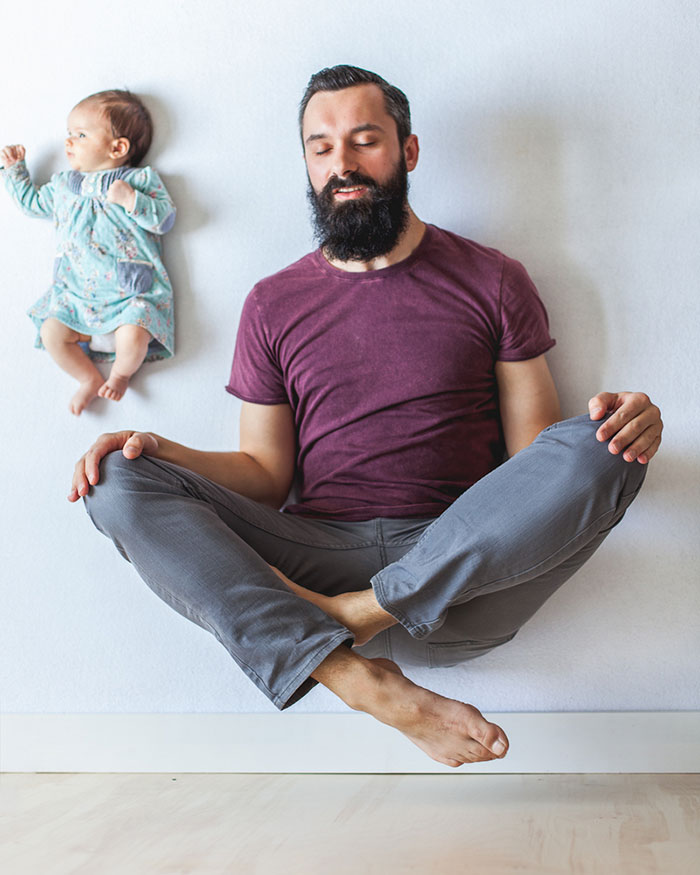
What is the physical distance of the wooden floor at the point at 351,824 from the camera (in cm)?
122

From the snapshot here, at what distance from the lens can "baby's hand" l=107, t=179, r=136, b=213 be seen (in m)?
1.87

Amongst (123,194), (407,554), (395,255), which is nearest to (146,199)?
(123,194)

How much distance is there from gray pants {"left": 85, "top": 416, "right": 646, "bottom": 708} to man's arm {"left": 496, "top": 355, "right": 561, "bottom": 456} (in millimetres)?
306

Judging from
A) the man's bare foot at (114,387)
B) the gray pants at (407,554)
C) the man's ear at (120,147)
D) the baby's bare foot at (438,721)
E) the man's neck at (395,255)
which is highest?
the man's ear at (120,147)

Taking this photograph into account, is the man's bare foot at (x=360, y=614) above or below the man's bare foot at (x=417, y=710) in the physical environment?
above

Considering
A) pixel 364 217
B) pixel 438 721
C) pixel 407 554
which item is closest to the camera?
pixel 438 721

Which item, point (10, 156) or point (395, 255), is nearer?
point (395, 255)

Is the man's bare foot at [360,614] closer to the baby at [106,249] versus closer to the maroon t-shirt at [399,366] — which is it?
the maroon t-shirt at [399,366]

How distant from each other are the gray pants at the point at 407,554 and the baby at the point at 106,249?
1.60ft

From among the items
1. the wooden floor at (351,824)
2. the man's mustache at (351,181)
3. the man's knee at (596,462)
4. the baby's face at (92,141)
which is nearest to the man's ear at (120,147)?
the baby's face at (92,141)

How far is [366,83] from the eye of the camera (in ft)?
5.75

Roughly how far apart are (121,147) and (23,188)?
0.25 m

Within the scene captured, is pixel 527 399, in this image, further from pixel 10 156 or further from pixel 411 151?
pixel 10 156

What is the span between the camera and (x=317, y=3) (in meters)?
1.92
